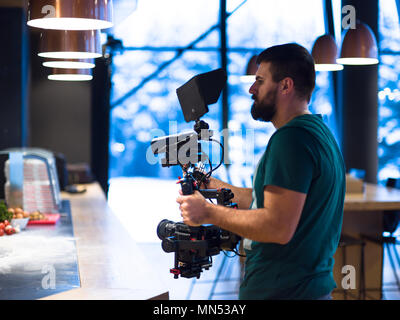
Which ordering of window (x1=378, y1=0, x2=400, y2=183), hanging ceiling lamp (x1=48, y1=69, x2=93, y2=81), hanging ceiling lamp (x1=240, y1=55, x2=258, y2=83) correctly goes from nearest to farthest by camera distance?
hanging ceiling lamp (x1=48, y1=69, x2=93, y2=81) < hanging ceiling lamp (x1=240, y1=55, x2=258, y2=83) < window (x1=378, y1=0, x2=400, y2=183)

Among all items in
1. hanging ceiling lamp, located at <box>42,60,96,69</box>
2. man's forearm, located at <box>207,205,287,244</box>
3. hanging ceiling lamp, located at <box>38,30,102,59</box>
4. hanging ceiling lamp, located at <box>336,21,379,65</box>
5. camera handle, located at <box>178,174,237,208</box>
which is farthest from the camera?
hanging ceiling lamp, located at <box>336,21,379,65</box>

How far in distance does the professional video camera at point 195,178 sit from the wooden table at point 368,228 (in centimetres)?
278

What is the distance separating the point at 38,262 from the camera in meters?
2.30

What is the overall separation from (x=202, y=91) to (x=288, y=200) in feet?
1.52

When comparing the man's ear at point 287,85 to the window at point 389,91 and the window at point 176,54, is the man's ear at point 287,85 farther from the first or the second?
the window at point 389,91

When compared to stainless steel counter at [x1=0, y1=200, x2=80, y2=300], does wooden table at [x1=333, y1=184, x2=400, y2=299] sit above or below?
below

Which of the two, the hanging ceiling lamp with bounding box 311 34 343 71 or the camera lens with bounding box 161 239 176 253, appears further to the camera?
the hanging ceiling lamp with bounding box 311 34 343 71

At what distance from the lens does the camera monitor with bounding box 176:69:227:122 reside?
175 cm

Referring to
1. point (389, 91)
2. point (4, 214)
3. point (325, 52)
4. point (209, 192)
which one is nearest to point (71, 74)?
point (4, 214)

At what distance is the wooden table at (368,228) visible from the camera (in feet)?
14.4

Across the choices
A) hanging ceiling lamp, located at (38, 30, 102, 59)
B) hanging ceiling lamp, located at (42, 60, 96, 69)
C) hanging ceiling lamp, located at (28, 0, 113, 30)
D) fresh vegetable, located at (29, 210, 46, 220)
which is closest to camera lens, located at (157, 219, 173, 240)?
hanging ceiling lamp, located at (28, 0, 113, 30)

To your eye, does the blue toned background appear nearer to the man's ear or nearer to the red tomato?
the red tomato

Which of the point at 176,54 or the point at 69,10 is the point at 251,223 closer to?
the point at 69,10

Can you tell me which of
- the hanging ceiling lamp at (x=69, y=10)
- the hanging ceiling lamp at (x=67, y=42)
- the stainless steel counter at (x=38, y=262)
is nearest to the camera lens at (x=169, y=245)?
the stainless steel counter at (x=38, y=262)
